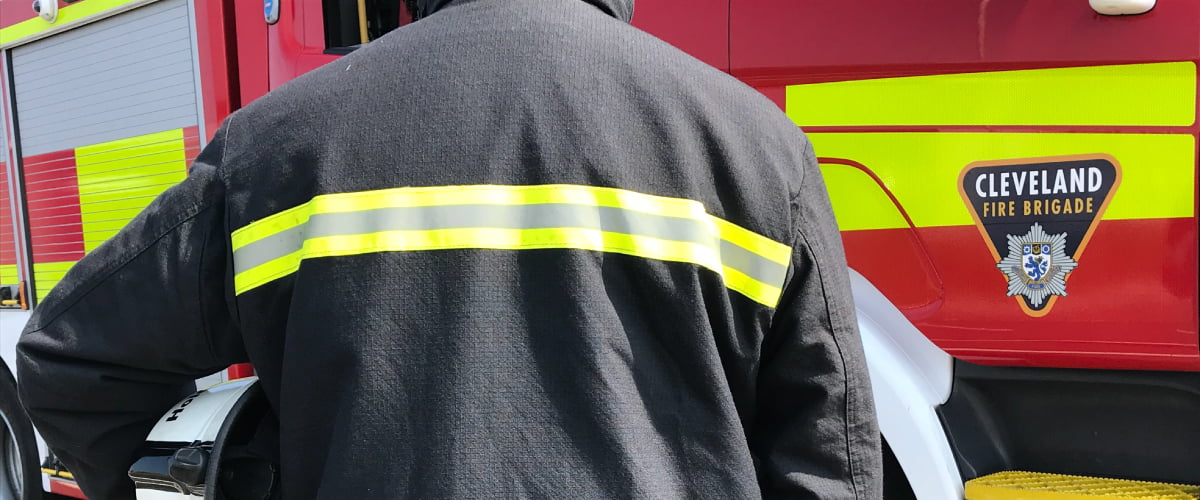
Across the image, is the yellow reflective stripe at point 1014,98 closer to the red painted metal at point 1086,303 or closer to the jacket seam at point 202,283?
the red painted metal at point 1086,303

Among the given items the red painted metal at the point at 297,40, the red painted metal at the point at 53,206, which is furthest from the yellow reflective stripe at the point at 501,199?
the red painted metal at the point at 53,206

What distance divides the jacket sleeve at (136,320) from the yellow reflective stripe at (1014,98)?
4.03 ft

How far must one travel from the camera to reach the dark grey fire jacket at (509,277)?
1056 millimetres

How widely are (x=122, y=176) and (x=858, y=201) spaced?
89.7 inches

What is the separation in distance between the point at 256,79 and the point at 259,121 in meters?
1.70

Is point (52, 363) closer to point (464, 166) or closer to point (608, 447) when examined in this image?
point (464, 166)

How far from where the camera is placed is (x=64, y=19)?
3.11m

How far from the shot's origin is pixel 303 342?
108 cm

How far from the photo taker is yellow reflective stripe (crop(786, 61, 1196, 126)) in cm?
166

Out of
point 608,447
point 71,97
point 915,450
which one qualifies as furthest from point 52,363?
point 71,97

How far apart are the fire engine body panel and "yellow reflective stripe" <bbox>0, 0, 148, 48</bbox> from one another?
1.80 metres

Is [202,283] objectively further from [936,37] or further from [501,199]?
[936,37]

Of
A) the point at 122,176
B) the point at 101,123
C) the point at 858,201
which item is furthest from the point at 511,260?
the point at 101,123

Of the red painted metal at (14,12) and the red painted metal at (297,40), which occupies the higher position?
the red painted metal at (14,12)
